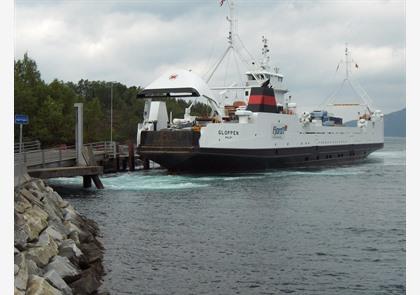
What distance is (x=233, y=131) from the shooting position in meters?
33.8

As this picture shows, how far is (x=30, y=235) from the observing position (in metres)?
10.4

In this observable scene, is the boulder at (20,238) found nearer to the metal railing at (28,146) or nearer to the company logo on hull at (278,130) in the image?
the metal railing at (28,146)

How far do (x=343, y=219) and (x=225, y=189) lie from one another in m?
9.01

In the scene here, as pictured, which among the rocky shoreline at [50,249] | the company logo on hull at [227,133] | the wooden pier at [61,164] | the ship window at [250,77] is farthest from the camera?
the ship window at [250,77]

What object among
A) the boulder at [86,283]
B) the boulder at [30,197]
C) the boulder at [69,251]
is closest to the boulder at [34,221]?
the boulder at [30,197]

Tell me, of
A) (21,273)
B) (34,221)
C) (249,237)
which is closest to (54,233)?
(34,221)

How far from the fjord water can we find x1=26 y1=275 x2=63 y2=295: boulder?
7.22 ft

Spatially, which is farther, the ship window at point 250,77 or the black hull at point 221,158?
the ship window at point 250,77

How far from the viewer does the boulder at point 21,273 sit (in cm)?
797

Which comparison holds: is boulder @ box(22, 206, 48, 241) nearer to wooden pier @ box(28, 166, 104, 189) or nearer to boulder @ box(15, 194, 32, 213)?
boulder @ box(15, 194, 32, 213)

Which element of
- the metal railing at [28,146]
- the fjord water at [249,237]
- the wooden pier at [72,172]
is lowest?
the fjord water at [249,237]

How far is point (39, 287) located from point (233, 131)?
26087 mm

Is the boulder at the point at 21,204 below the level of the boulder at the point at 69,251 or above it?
above

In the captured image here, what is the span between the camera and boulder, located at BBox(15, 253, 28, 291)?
7.97m
